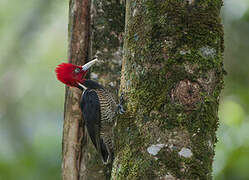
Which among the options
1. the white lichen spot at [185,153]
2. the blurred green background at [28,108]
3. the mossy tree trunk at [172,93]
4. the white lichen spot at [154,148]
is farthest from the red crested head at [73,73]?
the white lichen spot at [185,153]

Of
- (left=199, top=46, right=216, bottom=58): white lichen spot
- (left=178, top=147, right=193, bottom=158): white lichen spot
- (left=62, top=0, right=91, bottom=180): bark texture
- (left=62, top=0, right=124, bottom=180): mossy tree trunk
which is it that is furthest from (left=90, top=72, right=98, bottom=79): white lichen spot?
(left=178, top=147, right=193, bottom=158): white lichen spot

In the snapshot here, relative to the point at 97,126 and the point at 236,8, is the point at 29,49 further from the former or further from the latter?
the point at 236,8

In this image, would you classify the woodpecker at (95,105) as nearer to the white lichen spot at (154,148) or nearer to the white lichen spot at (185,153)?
the white lichen spot at (154,148)

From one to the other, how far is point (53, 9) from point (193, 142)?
10.3 feet

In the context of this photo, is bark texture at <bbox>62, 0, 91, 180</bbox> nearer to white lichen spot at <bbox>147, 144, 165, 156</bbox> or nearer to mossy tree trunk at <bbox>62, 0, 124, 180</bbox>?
mossy tree trunk at <bbox>62, 0, 124, 180</bbox>

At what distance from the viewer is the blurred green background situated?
16.5 feet

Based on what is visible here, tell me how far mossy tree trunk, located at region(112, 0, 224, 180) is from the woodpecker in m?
1.37

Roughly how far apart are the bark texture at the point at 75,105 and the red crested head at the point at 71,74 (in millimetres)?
89

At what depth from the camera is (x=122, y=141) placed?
306cm

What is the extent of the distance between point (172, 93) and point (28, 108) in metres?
7.24

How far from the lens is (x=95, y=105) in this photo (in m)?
5.00

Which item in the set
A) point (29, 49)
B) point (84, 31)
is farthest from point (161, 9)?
point (29, 49)

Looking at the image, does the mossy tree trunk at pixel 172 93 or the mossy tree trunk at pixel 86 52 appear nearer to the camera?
the mossy tree trunk at pixel 172 93

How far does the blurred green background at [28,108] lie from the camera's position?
5.02 metres
